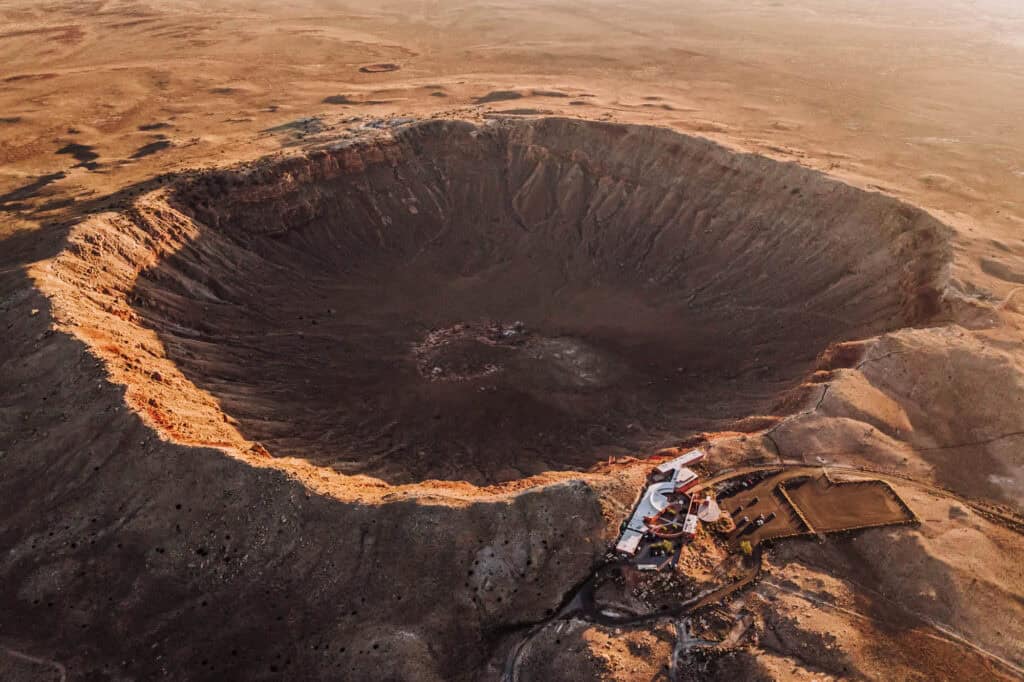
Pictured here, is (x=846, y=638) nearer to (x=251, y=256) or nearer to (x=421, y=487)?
(x=421, y=487)

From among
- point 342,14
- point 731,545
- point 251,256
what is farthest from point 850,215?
point 342,14

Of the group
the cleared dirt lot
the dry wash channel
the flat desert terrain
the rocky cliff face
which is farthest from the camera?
the dry wash channel

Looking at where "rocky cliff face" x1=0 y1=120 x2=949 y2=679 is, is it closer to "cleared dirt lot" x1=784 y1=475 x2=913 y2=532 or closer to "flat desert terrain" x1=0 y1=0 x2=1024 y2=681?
"flat desert terrain" x1=0 y1=0 x2=1024 y2=681

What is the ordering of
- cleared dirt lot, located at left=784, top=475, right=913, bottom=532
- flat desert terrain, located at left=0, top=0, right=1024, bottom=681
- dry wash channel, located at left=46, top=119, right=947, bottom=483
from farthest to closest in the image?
1. dry wash channel, located at left=46, top=119, right=947, bottom=483
2. cleared dirt lot, located at left=784, top=475, right=913, bottom=532
3. flat desert terrain, located at left=0, top=0, right=1024, bottom=681

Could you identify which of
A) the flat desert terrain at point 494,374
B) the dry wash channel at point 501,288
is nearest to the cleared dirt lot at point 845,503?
the flat desert terrain at point 494,374

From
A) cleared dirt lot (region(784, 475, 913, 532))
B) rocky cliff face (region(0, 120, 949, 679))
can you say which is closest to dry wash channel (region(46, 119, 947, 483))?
rocky cliff face (region(0, 120, 949, 679))

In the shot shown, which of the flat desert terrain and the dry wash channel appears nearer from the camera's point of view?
the flat desert terrain

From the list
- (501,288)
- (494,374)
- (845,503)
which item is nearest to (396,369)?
(494,374)
